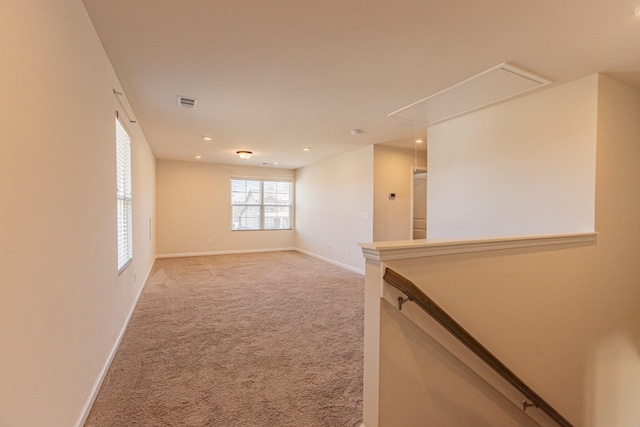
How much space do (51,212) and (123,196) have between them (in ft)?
6.45

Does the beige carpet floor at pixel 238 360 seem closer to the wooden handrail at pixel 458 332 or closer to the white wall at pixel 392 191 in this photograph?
the wooden handrail at pixel 458 332

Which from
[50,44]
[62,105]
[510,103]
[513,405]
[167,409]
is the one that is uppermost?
[510,103]

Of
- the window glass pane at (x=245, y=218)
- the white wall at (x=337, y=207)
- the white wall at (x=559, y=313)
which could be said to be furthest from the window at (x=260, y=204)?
the white wall at (x=559, y=313)

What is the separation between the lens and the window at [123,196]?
2957 mm

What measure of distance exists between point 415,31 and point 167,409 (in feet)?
10.1

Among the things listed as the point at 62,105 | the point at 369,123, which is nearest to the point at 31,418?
the point at 62,105

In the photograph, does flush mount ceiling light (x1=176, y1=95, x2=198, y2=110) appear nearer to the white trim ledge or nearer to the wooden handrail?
the white trim ledge

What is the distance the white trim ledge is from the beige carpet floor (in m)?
1.16

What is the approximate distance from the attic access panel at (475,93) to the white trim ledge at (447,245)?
58.0 inches

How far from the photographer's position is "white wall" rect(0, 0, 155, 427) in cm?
108

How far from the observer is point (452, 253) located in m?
1.78

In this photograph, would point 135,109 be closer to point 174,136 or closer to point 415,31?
point 174,136

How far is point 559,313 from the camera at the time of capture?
2.48m

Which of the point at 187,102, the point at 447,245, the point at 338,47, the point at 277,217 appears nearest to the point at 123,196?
the point at 187,102
